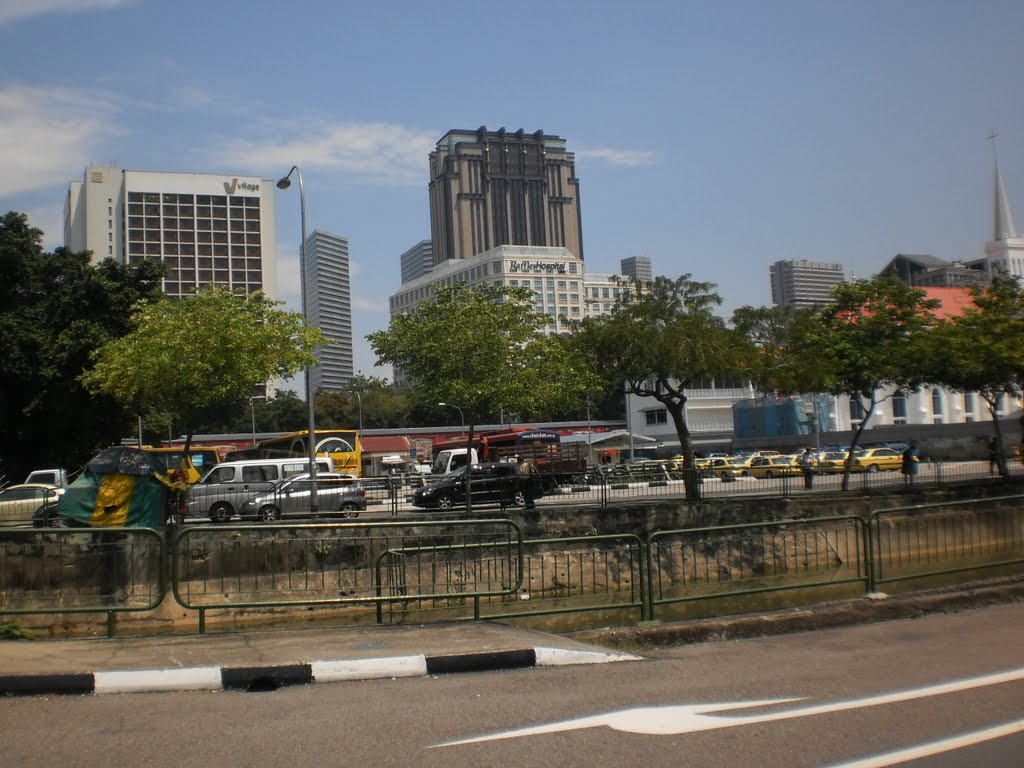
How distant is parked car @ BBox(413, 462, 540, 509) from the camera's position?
2884 centimetres

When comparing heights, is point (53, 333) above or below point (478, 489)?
above

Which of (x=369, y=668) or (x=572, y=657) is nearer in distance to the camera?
(x=369, y=668)

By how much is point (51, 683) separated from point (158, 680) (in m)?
0.80

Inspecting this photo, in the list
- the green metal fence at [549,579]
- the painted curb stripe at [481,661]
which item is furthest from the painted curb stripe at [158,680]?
the green metal fence at [549,579]

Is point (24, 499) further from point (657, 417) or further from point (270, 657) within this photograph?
point (657, 417)

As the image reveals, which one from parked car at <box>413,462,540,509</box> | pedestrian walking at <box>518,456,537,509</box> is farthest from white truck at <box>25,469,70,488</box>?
pedestrian walking at <box>518,456,537,509</box>

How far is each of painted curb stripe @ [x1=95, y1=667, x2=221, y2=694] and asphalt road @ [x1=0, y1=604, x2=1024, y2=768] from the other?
110 millimetres

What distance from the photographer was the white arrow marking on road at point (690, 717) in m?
5.91

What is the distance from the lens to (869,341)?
102 ft

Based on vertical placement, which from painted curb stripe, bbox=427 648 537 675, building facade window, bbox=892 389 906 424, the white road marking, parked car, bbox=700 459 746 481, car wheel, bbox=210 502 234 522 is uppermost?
building facade window, bbox=892 389 906 424

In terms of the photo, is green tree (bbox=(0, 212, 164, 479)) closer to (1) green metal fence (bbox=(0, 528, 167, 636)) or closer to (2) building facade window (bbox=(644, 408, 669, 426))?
(1) green metal fence (bbox=(0, 528, 167, 636))

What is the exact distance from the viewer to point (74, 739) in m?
5.86

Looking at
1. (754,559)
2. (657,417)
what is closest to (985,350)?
(754,559)

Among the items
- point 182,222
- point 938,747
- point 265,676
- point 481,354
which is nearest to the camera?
point 938,747
